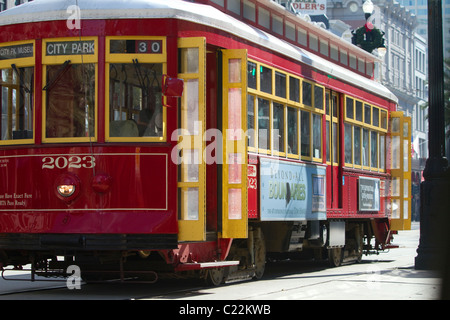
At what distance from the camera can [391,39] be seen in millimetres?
71438

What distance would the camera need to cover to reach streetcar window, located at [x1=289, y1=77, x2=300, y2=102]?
39.2 ft

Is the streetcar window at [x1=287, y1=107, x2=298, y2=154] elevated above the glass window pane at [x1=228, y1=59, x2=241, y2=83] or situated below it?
below

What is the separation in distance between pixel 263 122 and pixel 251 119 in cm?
41

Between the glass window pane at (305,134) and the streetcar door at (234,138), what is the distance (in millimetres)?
2720

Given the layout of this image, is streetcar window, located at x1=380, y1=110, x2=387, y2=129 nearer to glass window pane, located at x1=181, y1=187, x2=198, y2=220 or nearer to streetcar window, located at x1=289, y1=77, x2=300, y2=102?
streetcar window, located at x1=289, y1=77, x2=300, y2=102

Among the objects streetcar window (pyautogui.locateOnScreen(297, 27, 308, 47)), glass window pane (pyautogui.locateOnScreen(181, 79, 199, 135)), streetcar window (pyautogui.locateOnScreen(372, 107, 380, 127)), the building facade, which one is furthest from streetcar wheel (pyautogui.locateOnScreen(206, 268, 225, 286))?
the building facade

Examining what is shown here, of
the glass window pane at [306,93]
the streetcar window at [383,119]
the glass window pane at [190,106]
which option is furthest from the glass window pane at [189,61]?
the streetcar window at [383,119]

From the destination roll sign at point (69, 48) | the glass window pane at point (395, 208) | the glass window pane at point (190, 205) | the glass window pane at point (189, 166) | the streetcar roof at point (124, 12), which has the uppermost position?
the streetcar roof at point (124, 12)

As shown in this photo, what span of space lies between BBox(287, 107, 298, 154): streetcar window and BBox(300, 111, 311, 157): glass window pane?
269 mm

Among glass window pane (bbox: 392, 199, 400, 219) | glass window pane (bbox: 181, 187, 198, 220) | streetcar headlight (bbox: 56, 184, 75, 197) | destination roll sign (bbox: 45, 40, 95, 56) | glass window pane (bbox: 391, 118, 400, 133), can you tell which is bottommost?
glass window pane (bbox: 392, 199, 400, 219)

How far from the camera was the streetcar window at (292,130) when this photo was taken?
1185 cm

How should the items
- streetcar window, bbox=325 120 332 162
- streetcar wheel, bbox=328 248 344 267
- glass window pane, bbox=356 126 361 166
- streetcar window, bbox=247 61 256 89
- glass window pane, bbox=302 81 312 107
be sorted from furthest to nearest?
1. glass window pane, bbox=356 126 361 166
2. streetcar wheel, bbox=328 248 344 267
3. streetcar window, bbox=325 120 332 162
4. glass window pane, bbox=302 81 312 107
5. streetcar window, bbox=247 61 256 89

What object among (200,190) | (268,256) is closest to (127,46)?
(200,190)

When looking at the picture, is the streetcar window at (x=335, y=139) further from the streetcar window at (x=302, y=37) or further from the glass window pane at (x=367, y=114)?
the glass window pane at (x=367, y=114)
